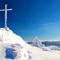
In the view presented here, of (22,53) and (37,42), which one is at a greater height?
(37,42)

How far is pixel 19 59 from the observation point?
457cm

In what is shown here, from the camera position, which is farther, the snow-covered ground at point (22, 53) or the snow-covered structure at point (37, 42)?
the snow-covered structure at point (37, 42)

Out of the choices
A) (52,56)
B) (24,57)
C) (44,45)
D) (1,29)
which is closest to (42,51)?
(44,45)

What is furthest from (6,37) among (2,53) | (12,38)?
(2,53)

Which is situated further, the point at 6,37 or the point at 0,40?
the point at 6,37

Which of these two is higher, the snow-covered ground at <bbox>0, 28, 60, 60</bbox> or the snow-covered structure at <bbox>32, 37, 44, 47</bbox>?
the snow-covered structure at <bbox>32, 37, 44, 47</bbox>

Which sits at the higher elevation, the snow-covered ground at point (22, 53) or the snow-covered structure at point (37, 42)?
the snow-covered structure at point (37, 42)

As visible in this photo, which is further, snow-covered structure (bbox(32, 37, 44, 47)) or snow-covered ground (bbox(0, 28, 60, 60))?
snow-covered structure (bbox(32, 37, 44, 47))

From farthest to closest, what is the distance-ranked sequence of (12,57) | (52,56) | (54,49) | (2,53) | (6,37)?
(6,37) < (54,49) < (52,56) < (2,53) < (12,57)

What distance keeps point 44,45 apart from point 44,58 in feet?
2.19

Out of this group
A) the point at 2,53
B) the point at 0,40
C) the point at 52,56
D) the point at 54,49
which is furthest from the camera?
the point at 0,40

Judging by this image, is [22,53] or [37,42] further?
[37,42]

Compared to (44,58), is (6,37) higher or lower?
higher

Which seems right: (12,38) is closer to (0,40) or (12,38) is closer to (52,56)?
(0,40)
